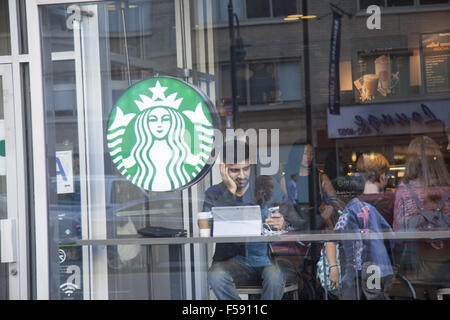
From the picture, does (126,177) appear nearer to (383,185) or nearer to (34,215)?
(34,215)

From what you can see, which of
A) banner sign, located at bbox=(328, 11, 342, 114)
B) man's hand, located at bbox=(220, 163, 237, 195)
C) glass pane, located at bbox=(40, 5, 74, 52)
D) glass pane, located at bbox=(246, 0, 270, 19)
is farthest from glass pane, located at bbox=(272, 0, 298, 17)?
glass pane, located at bbox=(40, 5, 74, 52)

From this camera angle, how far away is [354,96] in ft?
26.0

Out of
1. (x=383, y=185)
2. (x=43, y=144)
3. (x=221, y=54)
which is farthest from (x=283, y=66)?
(x=43, y=144)

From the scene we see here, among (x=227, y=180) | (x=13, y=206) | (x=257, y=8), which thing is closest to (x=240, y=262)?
(x=227, y=180)

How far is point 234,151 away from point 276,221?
0.63 meters

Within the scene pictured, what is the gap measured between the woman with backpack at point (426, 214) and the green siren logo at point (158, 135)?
153 cm

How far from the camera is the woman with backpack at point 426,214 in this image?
427cm

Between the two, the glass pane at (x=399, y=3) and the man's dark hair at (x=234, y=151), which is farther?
the glass pane at (x=399, y=3)

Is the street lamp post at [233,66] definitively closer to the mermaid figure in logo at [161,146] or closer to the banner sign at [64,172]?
the mermaid figure in logo at [161,146]

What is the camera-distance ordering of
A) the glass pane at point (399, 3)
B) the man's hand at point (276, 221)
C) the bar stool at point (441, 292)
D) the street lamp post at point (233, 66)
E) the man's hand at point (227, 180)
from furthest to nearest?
the glass pane at point (399, 3), the street lamp post at point (233, 66), the man's hand at point (227, 180), the man's hand at point (276, 221), the bar stool at point (441, 292)

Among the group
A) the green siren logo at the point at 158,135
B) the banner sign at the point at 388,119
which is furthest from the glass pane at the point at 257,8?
the banner sign at the point at 388,119

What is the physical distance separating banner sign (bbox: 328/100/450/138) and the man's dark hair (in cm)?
333

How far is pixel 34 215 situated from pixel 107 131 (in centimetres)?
72

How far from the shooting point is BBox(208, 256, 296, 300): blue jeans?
408 cm
